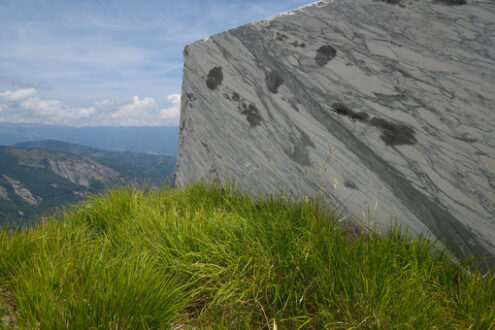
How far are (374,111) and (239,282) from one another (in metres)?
2.64

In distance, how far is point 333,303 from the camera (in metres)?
1.89

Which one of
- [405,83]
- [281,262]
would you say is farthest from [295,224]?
[405,83]

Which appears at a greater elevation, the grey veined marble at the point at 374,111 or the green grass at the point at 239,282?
the grey veined marble at the point at 374,111

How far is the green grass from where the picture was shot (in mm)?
1745

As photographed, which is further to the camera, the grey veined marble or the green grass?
the grey veined marble

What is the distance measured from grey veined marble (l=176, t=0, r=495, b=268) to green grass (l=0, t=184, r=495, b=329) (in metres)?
0.60

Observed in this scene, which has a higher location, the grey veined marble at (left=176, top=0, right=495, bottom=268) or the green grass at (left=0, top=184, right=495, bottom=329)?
the grey veined marble at (left=176, top=0, right=495, bottom=268)

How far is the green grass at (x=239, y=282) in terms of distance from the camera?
1745mm

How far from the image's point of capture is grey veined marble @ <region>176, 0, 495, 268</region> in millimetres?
3041

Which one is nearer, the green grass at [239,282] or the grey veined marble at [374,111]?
the green grass at [239,282]

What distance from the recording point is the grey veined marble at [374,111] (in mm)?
3041

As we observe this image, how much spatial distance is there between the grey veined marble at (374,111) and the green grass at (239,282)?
60 cm

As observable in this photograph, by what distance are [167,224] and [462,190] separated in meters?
3.21

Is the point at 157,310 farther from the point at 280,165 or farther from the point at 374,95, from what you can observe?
the point at 374,95
